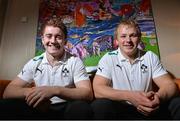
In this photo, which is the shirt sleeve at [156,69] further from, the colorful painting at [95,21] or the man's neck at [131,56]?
the colorful painting at [95,21]

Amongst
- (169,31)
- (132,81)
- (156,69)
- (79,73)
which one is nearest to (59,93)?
(79,73)

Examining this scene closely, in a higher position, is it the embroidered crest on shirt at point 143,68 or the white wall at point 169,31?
the white wall at point 169,31

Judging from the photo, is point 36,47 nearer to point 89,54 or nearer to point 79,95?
point 89,54

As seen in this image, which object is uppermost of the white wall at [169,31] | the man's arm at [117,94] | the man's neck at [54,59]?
the white wall at [169,31]

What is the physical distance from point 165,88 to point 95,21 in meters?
1.10

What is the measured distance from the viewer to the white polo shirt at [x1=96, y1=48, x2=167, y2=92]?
53.8 inches

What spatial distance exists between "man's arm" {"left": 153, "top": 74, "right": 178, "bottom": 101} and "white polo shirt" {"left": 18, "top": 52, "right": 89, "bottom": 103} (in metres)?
0.44

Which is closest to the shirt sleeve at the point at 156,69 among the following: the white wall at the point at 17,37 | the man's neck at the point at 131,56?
the man's neck at the point at 131,56

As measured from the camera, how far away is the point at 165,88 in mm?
1221

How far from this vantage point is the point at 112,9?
2119 millimetres

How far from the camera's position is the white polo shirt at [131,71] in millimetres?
1367

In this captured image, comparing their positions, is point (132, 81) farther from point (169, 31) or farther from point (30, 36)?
point (30, 36)

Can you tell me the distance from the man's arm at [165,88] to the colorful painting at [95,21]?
688mm

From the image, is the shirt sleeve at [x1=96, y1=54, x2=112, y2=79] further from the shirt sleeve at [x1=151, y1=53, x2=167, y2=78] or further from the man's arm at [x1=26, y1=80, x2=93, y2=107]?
the shirt sleeve at [x1=151, y1=53, x2=167, y2=78]
